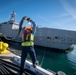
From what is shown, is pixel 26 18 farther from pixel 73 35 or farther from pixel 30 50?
pixel 73 35

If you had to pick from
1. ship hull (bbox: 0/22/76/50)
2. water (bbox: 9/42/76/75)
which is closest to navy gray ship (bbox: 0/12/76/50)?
ship hull (bbox: 0/22/76/50)

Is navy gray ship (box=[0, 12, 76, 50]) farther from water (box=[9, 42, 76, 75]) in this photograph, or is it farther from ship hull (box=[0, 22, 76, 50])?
water (box=[9, 42, 76, 75])

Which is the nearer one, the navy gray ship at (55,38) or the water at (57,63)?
the water at (57,63)

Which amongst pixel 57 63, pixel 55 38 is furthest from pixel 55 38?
pixel 57 63

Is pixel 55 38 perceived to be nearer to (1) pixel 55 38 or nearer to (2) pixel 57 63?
(1) pixel 55 38

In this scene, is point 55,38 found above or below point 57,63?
above

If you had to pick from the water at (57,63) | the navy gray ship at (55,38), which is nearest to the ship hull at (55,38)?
the navy gray ship at (55,38)

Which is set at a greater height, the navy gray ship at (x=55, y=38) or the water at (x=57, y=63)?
the navy gray ship at (x=55, y=38)

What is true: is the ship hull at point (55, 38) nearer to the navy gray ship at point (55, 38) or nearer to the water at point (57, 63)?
the navy gray ship at point (55, 38)

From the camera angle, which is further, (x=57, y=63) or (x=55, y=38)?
(x=55, y=38)

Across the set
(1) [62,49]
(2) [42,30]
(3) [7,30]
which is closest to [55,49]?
(1) [62,49]

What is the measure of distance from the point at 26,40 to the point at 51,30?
67.4 ft

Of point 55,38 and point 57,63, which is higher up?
point 55,38

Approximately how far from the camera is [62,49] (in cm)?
2316
